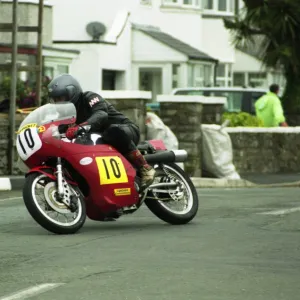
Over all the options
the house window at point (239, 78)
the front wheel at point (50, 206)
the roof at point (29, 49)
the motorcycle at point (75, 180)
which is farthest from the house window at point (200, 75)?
the front wheel at point (50, 206)

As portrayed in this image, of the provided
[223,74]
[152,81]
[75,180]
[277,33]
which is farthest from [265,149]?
[223,74]

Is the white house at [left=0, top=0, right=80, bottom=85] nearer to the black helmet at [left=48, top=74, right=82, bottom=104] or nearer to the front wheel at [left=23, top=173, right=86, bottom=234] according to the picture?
the black helmet at [left=48, top=74, right=82, bottom=104]

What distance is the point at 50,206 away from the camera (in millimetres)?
12797

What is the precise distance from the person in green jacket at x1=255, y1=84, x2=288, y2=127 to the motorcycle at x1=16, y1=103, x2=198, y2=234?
16.0 meters

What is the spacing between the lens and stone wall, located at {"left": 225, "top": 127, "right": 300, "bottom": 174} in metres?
26.8

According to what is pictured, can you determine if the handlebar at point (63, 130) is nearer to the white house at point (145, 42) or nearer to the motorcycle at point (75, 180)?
the motorcycle at point (75, 180)

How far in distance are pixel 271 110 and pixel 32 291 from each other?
21.3 metres

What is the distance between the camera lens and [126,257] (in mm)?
10930

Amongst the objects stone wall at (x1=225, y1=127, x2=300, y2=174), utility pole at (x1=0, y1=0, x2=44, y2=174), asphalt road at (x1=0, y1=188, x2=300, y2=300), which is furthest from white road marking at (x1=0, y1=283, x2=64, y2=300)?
stone wall at (x1=225, y1=127, x2=300, y2=174)

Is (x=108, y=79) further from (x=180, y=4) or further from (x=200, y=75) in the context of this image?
(x=180, y=4)

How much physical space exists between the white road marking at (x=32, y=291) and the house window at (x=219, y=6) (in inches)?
1915

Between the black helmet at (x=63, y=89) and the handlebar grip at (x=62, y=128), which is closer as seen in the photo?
the handlebar grip at (x=62, y=128)

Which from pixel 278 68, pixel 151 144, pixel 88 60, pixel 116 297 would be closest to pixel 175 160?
pixel 151 144

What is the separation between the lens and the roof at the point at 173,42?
5081 centimetres
